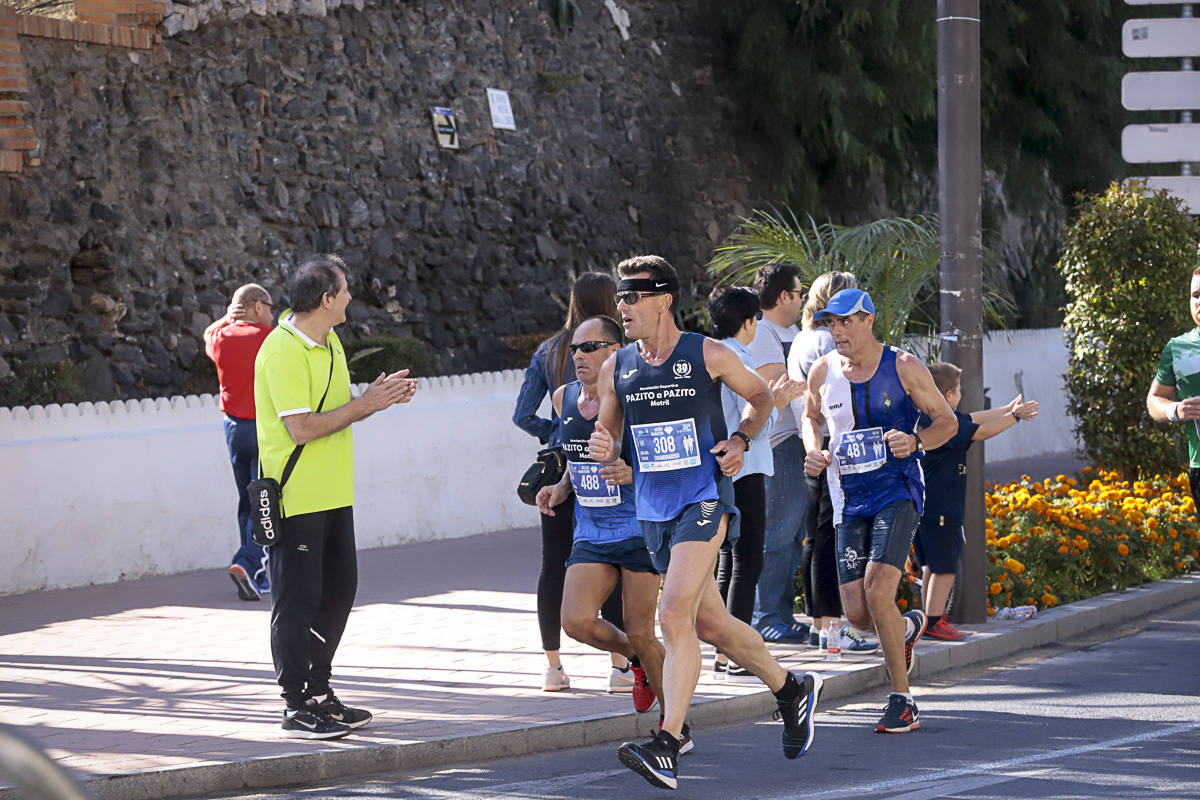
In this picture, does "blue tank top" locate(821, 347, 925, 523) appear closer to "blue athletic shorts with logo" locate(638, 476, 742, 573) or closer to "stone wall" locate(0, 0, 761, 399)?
"blue athletic shorts with logo" locate(638, 476, 742, 573)

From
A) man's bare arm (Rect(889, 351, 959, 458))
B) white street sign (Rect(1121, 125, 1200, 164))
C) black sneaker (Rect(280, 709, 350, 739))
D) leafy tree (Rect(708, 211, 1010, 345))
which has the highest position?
white street sign (Rect(1121, 125, 1200, 164))

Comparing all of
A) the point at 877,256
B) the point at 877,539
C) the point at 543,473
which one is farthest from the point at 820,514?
the point at 877,256

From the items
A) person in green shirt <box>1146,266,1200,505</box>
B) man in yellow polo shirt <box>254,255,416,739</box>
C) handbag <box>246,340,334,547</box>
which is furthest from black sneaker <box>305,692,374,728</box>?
person in green shirt <box>1146,266,1200,505</box>

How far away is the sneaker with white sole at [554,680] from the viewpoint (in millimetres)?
7574

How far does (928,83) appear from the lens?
2038 centimetres

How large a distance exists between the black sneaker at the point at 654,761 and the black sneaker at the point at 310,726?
53.9 inches

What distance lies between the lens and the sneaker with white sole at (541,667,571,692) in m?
7.57

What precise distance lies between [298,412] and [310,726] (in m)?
1.25

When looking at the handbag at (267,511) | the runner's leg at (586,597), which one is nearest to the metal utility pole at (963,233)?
the runner's leg at (586,597)

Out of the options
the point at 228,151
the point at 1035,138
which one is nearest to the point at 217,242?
the point at 228,151

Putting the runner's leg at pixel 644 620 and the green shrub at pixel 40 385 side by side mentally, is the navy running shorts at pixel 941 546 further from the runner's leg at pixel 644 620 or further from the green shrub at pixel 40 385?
the green shrub at pixel 40 385

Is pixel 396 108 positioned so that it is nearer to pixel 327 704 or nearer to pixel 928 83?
pixel 928 83

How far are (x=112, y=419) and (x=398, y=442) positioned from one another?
2514 mm

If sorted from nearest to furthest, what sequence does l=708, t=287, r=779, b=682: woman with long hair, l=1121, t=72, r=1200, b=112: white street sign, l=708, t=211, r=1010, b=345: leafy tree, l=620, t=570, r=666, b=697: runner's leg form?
l=620, t=570, r=666, b=697: runner's leg, l=708, t=287, r=779, b=682: woman with long hair, l=708, t=211, r=1010, b=345: leafy tree, l=1121, t=72, r=1200, b=112: white street sign
